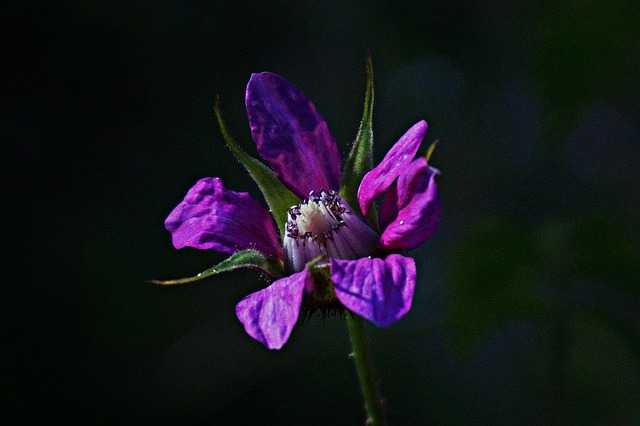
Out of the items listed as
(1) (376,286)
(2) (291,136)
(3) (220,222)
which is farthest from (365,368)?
(2) (291,136)

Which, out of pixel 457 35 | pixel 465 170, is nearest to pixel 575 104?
pixel 457 35

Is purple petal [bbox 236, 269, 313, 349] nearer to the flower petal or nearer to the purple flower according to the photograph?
the purple flower

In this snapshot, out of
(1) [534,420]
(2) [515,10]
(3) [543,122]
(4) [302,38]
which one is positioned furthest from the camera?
(4) [302,38]

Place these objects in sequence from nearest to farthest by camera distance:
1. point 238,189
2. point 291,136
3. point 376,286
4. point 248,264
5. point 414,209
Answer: point 376,286 < point 414,209 < point 248,264 < point 291,136 < point 238,189

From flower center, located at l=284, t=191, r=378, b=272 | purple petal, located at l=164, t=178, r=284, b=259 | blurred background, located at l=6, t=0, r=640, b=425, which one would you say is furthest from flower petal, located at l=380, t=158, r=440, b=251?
blurred background, located at l=6, t=0, r=640, b=425

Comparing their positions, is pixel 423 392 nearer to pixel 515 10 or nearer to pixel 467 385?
pixel 467 385

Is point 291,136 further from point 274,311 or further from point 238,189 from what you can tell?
point 238,189

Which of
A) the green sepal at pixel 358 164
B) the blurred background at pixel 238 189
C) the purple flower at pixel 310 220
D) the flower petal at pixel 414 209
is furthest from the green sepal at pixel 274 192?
the blurred background at pixel 238 189
